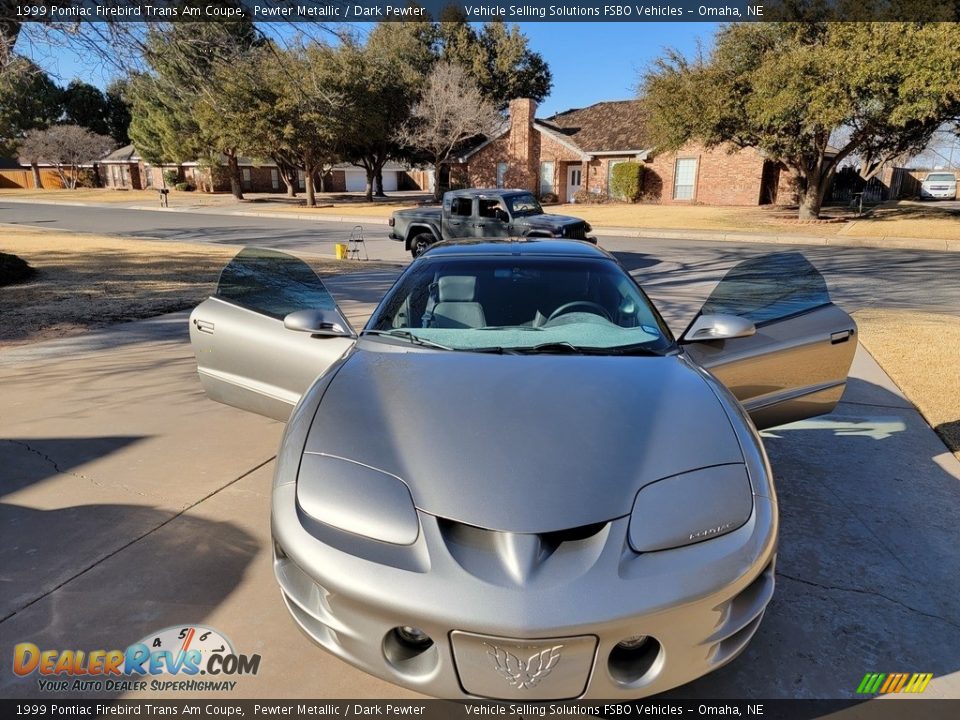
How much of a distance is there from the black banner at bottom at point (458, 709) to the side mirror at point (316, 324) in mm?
1752

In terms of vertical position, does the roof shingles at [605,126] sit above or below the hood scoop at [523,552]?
above

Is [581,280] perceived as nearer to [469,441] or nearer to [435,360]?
[435,360]

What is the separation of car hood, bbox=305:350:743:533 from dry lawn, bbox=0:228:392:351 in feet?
21.7

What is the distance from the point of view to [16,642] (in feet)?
8.14

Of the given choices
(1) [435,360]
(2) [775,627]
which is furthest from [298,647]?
(2) [775,627]

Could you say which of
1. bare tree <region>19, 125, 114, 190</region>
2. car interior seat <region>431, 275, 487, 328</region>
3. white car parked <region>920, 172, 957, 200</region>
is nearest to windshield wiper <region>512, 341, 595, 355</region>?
car interior seat <region>431, 275, 487, 328</region>

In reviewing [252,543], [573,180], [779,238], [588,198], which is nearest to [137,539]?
[252,543]

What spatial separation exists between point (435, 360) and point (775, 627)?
183cm

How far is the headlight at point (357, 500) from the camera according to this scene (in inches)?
75.4

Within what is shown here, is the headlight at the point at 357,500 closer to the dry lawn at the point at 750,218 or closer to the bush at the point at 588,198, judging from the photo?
the dry lawn at the point at 750,218

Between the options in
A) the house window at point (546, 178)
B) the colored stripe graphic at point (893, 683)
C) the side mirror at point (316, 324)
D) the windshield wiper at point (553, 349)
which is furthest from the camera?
the house window at point (546, 178)

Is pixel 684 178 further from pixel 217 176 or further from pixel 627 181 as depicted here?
pixel 217 176

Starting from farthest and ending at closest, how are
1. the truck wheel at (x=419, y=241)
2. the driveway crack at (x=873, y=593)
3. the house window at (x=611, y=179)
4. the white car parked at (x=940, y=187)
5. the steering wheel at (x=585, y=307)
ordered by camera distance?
the white car parked at (x=940, y=187) → the house window at (x=611, y=179) → the truck wheel at (x=419, y=241) → the steering wheel at (x=585, y=307) → the driveway crack at (x=873, y=593)

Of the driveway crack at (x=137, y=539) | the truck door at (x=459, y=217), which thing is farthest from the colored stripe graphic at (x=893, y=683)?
the truck door at (x=459, y=217)
